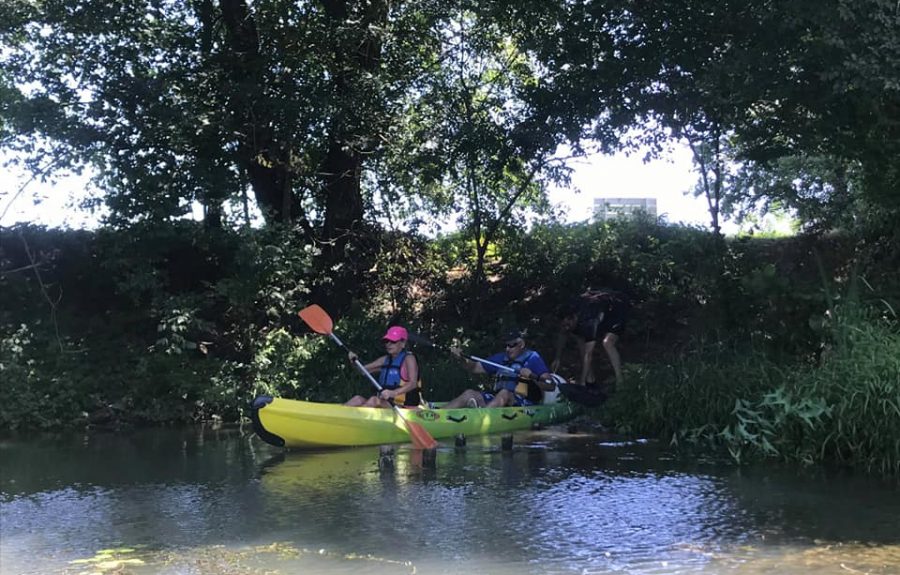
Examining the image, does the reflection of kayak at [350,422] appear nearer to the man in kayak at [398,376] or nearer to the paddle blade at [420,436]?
the paddle blade at [420,436]

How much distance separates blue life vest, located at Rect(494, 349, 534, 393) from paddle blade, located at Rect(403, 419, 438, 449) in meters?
1.98

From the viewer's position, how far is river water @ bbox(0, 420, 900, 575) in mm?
4727

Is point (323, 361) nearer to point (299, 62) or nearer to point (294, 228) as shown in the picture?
point (294, 228)

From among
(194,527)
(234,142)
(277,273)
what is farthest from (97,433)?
(194,527)

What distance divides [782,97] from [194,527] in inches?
286

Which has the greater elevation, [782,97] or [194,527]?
[782,97]

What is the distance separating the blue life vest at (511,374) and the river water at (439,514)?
1.66 m

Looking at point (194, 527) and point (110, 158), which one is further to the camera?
point (110, 158)

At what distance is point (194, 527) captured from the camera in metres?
5.59

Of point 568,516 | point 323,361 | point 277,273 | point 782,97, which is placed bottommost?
point 568,516

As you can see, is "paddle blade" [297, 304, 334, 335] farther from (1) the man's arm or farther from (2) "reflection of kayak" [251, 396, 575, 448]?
(1) the man's arm

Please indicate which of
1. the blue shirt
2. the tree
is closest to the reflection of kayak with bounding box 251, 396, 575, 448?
the blue shirt

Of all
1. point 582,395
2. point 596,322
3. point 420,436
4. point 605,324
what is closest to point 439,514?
point 420,436

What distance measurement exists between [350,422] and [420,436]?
0.73 meters
